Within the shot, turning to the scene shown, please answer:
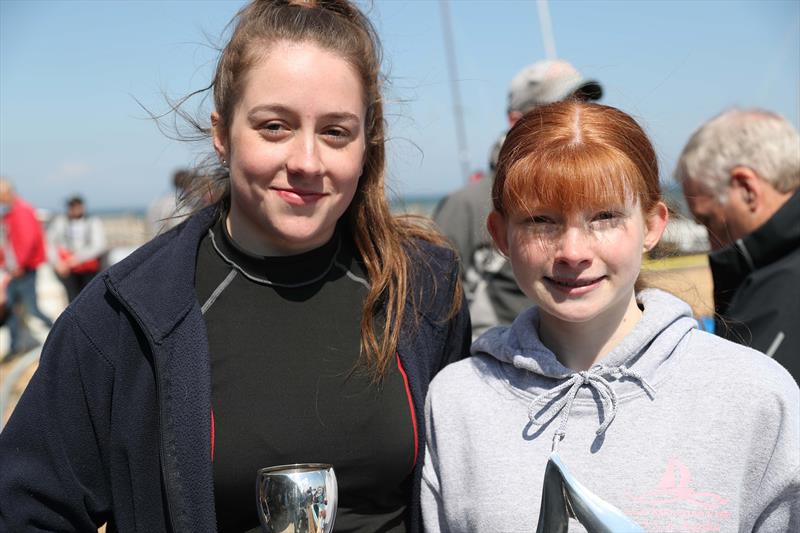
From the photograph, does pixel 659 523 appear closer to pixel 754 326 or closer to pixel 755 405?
pixel 755 405

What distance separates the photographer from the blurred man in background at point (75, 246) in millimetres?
11367

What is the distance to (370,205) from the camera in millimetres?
2346

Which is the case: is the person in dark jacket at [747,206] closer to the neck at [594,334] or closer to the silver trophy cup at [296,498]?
the neck at [594,334]

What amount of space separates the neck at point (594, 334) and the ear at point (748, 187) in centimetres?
131

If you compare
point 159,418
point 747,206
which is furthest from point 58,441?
point 747,206

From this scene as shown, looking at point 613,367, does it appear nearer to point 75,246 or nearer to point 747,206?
point 747,206

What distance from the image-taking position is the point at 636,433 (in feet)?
5.94

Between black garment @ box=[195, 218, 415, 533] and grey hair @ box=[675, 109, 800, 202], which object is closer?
black garment @ box=[195, 218, 415, 533]

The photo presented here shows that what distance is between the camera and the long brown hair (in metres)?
2.09

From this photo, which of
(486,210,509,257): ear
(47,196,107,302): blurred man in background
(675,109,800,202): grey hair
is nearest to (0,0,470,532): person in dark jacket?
(486,210,509,257): ear

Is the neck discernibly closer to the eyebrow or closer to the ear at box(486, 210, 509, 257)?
the ear at box(486, 210, 509, 257)

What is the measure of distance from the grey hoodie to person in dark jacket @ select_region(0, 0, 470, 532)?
0.59ft

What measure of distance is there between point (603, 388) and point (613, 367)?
6cm

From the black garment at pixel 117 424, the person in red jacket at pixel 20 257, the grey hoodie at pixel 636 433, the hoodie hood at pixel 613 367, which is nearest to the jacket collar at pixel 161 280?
the black garment at pixel 117 424
